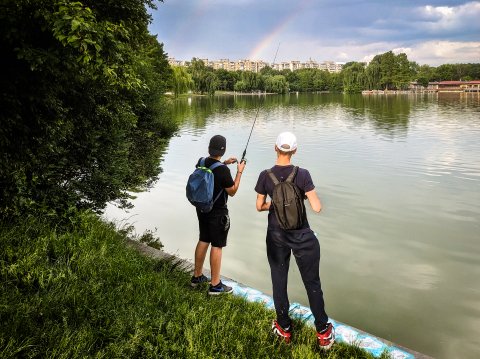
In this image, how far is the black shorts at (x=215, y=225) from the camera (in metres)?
4.76

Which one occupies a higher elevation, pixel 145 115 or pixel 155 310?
pixel 145 115

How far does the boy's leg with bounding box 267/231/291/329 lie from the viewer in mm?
3807

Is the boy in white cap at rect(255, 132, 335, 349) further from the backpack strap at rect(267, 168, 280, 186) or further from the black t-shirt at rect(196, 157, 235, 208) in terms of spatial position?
the black t-shirt at rect(196, 157, 235, 208)

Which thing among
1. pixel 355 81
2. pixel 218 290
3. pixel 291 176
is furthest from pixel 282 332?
pixel 355 81

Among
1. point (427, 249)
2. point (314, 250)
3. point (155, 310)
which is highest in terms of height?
point (314, 250)

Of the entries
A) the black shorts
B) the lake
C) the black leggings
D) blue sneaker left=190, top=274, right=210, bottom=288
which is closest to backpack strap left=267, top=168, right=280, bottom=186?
the black leggings

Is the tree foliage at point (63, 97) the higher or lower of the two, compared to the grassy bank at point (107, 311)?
higher

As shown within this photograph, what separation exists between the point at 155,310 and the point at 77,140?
15.4 feet

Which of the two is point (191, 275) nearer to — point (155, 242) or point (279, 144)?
point (279, 144)

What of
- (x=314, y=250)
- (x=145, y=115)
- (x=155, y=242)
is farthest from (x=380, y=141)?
(x=314, y=250)

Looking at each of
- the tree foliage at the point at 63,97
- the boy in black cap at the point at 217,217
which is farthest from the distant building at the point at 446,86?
the boy in black cap at the point at 217,217

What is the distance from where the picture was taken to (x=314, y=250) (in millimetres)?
3668

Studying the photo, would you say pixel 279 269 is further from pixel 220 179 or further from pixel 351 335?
pixel 220 179

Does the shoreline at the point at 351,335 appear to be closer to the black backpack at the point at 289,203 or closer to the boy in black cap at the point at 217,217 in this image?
the boy in black cap at the point at 217,217
